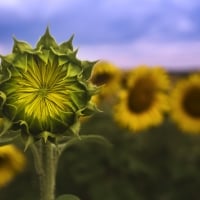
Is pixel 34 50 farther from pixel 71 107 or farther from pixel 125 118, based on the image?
pixel 125 118

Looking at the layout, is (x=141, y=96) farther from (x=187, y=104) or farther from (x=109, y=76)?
(x=109, y=76)

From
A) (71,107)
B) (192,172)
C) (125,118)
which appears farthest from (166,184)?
(71,107)

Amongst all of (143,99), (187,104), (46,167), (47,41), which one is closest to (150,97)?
(143,99)

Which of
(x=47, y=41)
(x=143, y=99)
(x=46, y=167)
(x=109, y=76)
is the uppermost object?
(x=109, y=76)

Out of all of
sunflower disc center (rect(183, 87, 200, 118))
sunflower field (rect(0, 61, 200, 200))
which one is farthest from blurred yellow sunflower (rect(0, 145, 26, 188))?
sunflower disc center (rect(183, 87, 200, 118))

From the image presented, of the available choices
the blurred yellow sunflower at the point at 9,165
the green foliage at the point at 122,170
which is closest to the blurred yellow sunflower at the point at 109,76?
the green foliage at the point at 122,170

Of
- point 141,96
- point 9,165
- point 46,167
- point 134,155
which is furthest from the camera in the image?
point 141,96

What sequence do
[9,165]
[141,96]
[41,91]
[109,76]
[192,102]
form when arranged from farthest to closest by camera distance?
[109,76], [192,102], [141,96], [9,165], [41,91]
